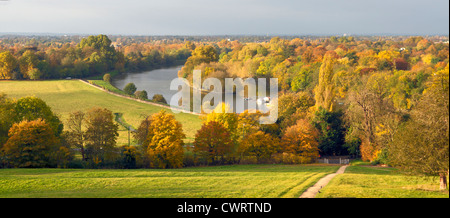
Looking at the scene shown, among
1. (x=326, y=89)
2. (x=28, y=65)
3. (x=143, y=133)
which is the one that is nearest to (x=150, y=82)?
(x=28, y=65)

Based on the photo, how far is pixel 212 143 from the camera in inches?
1064

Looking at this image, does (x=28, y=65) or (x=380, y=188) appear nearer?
(x=380, y=188)

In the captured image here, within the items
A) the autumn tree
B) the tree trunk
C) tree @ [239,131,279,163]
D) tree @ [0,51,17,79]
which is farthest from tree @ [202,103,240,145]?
tree @ [0,51,17,79]

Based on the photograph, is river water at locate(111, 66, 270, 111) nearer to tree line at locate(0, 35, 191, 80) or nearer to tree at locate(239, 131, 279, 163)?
tree line at locate(0, 35, 191, 80)

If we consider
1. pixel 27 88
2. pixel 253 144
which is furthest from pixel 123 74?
pixel 253 144

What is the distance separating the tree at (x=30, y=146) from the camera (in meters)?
23.2

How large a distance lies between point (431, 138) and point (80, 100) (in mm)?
50294

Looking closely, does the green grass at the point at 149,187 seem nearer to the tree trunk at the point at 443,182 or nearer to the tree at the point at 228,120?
the tree trunk at the point at 443,182

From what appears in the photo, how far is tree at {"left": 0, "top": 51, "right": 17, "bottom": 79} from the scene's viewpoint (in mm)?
70438

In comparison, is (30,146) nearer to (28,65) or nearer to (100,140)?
(100,140)

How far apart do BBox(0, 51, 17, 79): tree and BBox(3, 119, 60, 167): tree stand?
54263mm

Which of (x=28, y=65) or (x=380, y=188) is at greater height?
(x=28, y=65)
